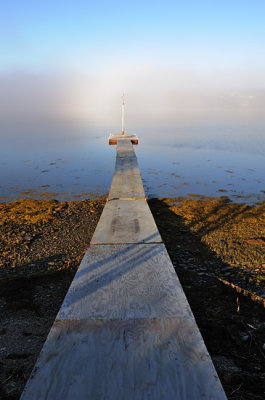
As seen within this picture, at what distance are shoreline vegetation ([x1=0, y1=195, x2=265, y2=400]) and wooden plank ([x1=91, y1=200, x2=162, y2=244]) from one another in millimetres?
1002

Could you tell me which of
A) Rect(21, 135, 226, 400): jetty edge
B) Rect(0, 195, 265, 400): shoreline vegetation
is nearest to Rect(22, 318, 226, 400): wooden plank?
Rect(21, 135, 226, 400): jetty edge

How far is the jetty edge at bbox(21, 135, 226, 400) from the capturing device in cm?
175

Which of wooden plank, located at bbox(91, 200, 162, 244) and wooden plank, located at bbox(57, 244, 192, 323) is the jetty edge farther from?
wooden plank, located at bbox(91, 200, 162, 244)

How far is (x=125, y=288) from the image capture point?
2.84 meters

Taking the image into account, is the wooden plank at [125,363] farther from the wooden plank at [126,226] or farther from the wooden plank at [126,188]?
the wooden plank at [126,188]

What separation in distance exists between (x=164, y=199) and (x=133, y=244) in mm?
7214

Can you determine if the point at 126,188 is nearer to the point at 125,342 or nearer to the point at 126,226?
the point at 126,226

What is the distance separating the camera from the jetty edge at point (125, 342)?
5.73ft

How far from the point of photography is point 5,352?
9.25ft

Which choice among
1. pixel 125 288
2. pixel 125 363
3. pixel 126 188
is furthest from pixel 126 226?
pixel 126 188

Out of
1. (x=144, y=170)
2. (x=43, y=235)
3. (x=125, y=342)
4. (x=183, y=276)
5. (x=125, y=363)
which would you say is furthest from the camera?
(x=144, y=170)

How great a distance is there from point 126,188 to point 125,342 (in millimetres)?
5787

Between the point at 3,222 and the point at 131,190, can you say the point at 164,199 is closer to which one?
the point at 131,190

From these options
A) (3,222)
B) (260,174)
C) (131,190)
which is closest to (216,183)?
(260,174)
